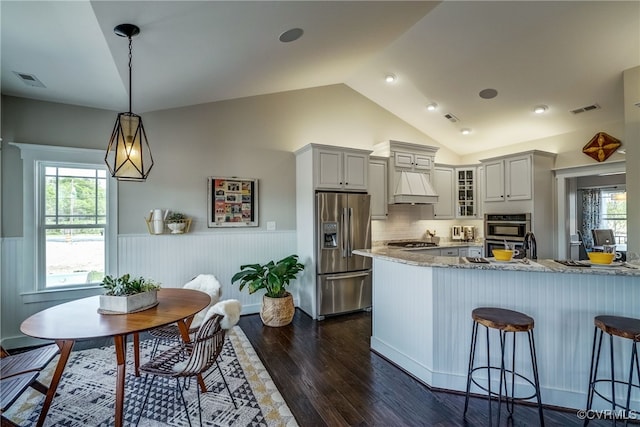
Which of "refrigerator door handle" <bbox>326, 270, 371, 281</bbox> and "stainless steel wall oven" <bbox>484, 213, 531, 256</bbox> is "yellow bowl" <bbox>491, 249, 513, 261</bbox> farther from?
"stainless steel wall oven" <bbox>484, 213, 531, 256</bbox>

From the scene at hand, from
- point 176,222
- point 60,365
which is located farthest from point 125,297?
point 176,222

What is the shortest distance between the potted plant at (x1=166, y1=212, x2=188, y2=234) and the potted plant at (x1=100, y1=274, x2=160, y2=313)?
1.66 meters

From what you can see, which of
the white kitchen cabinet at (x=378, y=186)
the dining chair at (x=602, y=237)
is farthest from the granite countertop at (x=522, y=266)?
the dining chair at (x=602, y=237)

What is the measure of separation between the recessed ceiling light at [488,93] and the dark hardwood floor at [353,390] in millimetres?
3638

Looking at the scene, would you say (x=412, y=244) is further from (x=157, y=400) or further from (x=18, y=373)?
(x=18, y=373)

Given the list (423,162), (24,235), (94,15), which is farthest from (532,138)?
(24,235)

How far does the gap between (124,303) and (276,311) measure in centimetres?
205

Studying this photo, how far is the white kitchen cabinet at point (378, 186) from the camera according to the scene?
16.3 feet

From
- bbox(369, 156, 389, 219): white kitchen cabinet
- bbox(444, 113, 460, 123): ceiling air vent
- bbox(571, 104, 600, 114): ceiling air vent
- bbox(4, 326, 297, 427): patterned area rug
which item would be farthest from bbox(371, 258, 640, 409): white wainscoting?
bbox(444, 113, 460, 123): ceiling air vent

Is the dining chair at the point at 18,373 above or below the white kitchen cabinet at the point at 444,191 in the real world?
below

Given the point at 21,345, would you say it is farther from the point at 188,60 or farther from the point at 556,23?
the point at 556,23

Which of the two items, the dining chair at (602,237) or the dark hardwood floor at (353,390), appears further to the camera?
the dining chair at (602,237)

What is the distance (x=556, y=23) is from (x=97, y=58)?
4.27 metres

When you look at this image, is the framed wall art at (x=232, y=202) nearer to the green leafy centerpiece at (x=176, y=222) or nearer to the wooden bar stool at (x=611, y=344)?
the green leafy centerpiece at (x=176, y=222)
